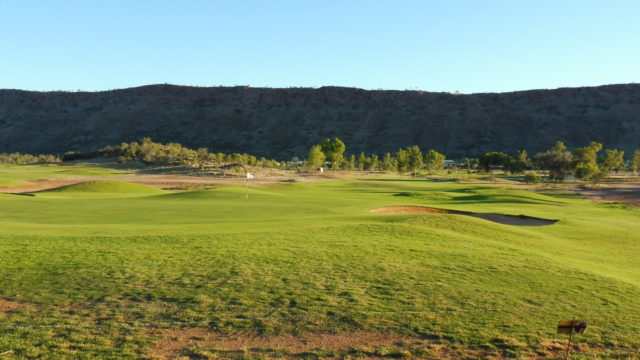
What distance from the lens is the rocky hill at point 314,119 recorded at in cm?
14538

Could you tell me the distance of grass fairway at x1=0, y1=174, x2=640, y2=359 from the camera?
8961 millimetres

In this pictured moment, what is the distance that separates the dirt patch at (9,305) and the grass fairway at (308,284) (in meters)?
0.08

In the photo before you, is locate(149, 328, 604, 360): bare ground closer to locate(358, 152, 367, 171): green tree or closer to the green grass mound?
the green grass mound

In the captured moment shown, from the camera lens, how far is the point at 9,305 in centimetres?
1002

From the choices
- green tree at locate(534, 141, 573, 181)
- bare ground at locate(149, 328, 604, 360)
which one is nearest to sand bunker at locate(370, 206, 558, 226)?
bare ground at locate(149, 328, 604, 360)

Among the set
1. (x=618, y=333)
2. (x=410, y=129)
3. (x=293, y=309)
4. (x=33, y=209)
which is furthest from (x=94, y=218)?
(x=410, y=129)

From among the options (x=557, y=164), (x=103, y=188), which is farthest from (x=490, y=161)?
(x=103, y=188)

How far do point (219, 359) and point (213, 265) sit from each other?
5.55 metres

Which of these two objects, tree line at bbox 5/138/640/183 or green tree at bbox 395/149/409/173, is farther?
green tree at bbox 395/149/409/173

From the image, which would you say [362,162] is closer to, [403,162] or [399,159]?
[399,159]

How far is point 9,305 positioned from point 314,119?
490ft

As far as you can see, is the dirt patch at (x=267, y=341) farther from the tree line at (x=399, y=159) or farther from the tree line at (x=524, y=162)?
the tree line at (x=399, y=159)

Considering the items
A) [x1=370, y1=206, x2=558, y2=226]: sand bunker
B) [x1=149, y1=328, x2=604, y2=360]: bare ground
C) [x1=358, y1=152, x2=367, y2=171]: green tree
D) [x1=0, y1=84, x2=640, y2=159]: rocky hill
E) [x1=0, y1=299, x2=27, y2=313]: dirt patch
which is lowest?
[x1=370, y1=206, x2=558, y2=226]: sand bunker

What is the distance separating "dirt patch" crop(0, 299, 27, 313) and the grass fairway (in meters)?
0.08
